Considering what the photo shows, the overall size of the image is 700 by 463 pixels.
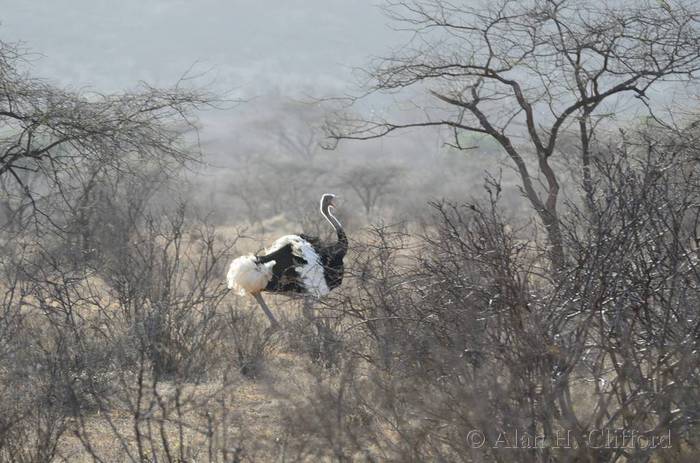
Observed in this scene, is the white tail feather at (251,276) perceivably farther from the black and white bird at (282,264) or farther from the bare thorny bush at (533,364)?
the bare thorny bush at (533,364)

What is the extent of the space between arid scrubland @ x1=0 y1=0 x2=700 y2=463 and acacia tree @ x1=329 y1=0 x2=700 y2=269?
0.03m

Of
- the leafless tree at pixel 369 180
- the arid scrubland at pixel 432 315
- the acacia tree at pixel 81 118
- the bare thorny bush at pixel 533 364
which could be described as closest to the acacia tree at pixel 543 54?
the arid scrubland at pixel 432 315

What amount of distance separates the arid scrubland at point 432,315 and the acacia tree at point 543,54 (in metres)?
0.03

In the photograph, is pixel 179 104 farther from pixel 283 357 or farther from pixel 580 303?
pixel 580 303

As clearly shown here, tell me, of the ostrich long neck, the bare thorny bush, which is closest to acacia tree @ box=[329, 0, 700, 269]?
the ostrich long neck

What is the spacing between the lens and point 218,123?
2596 inches

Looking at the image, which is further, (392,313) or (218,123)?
(218,123)

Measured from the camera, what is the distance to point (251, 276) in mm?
8680

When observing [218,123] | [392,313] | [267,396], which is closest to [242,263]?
[267,396]

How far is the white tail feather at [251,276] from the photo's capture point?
866 centimetres

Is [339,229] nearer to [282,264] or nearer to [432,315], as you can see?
[282,264]

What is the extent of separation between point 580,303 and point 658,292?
0.39m

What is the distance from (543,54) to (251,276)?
119 inches

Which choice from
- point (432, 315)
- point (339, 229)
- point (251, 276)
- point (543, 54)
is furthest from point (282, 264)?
point (432, 315)
